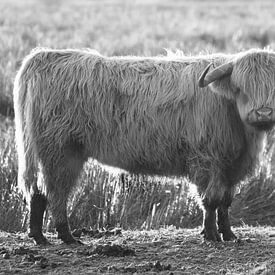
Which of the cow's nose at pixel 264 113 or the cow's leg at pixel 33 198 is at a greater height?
the cow's nose at pixel 264 113

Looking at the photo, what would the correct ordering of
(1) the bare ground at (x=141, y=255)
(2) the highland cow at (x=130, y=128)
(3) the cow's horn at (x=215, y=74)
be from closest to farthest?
(1) the bare ground at (x=141, y=255), (3) the cow's horn at (x=215, y=74), (2) the highland cow at (x=130, y=128)

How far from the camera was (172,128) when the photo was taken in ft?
18.3

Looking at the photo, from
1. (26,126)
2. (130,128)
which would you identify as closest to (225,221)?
(130,128)

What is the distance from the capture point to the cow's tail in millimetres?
5645

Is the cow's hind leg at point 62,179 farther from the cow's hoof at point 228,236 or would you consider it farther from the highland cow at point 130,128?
the cow's hoof at point 228,236

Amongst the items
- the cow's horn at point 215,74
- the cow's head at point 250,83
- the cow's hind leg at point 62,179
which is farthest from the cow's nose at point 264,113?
the cow's hind leg at point 62,179

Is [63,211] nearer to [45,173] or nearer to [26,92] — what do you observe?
[45,173]

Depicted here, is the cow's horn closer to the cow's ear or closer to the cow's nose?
the cow's ear

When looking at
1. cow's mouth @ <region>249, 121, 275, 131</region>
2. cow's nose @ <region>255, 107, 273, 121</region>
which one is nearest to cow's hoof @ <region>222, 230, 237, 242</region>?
cow's mouth @ <region>249, 121, 275, 131</region>

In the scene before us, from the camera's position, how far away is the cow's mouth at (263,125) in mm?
5185

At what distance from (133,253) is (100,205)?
81.3 inches

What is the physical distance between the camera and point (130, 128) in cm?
563

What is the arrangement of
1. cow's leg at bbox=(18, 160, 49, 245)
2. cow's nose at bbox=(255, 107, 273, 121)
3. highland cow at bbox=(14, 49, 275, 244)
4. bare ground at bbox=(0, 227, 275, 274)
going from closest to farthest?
bare ground at bbox=(0, 227, 275, 274), cow's nose at bbox=(255, 107, 273, 121), highland cow at bbox=(14, 49, 275, 244), cow's leg at bbox=(18, 160, 49, 245)

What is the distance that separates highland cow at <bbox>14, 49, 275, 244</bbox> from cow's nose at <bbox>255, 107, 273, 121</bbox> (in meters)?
0.28
